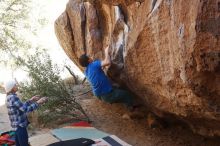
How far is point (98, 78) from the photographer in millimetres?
9164

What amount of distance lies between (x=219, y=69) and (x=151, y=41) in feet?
5.87

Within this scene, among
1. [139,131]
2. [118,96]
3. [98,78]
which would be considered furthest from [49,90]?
[139,131]

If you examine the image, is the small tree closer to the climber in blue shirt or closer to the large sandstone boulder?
the climber in blue shirt

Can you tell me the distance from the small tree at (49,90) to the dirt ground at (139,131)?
58 cm

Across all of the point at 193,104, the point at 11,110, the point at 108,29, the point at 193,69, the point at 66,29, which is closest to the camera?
the point at 193,69

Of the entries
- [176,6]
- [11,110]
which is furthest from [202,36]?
[11,110]

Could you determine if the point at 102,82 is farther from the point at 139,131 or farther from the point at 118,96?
the point at 139,131

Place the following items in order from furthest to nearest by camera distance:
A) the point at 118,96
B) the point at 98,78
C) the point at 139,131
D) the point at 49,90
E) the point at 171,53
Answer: the point at 49,90 < the point at 139,131 < the point at 118,96 < the point at 98,78 < the point at 171,53

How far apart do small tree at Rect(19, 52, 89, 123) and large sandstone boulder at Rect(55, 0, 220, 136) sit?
198cm

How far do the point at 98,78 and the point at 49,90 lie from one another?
2176 millimetres

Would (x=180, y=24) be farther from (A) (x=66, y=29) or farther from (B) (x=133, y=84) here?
(A) (x=66, y=29)

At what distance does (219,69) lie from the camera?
4.92 meters

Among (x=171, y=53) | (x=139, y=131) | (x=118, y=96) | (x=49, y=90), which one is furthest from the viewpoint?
(x=49, y=90)

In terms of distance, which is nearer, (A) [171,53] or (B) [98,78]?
(A) [171,53]
